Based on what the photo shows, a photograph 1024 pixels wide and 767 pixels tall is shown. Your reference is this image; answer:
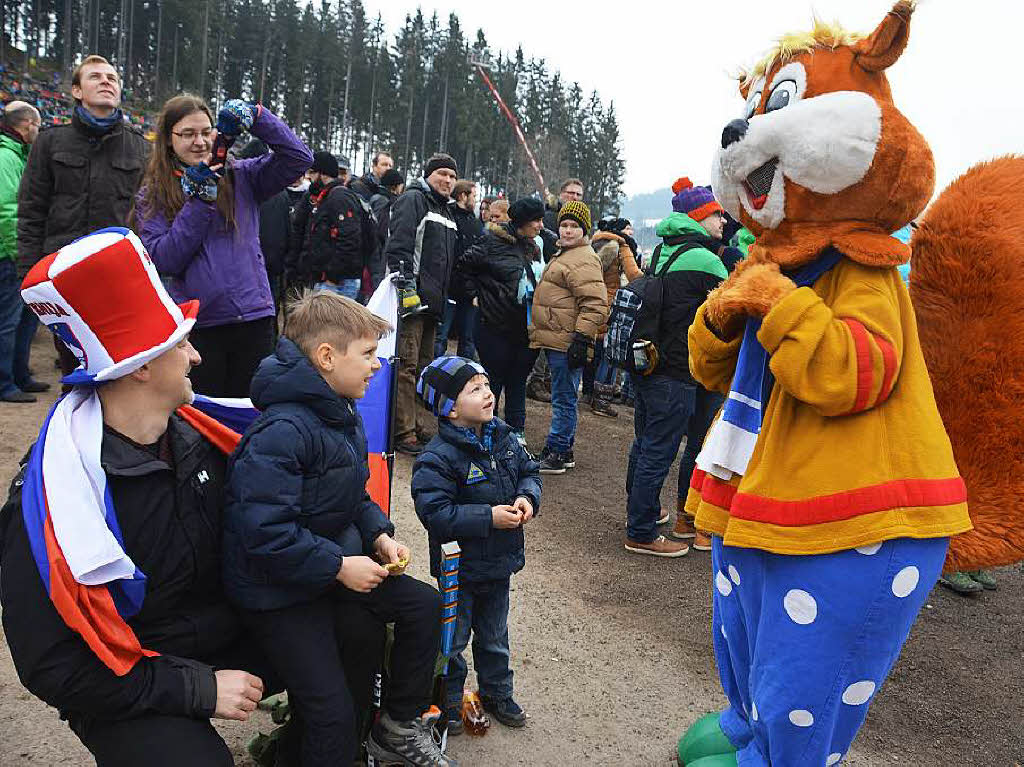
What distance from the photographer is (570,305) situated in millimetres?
6152

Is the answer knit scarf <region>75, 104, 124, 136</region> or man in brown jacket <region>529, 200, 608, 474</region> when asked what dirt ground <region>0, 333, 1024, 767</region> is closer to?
man in brown jacket <region>529, 200, 608, 474</region>

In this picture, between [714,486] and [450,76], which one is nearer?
[714,486]

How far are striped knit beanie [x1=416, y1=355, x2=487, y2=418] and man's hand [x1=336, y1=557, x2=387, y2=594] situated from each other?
816 mm

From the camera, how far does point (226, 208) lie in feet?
11.9

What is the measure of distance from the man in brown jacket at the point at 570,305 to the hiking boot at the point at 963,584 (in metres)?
2.89

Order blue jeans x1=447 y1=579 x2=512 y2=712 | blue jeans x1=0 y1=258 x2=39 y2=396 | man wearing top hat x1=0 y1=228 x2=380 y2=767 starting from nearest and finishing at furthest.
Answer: man wearing top hat x1=0 y1=228 x2=380 y2=767 < blue jeans x1=447 y1=579 x2=512 y2=712 < blue jeans x1=0 y1=258 x2=39 y2=396

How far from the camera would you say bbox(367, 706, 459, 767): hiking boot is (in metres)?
2.53

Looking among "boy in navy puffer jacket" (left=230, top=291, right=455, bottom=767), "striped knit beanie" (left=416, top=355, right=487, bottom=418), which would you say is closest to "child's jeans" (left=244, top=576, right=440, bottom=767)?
"boy in navy puffer jacket" (left=230, top=291, right=455, bottom=767)

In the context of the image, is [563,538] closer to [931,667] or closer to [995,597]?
[931,667]

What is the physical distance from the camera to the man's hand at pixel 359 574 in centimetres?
235

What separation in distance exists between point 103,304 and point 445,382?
4.57 feet

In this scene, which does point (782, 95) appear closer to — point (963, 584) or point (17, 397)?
point (963, 584)

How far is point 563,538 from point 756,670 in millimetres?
3046

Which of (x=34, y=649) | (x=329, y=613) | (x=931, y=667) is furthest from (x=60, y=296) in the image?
(x=931, y=667)
